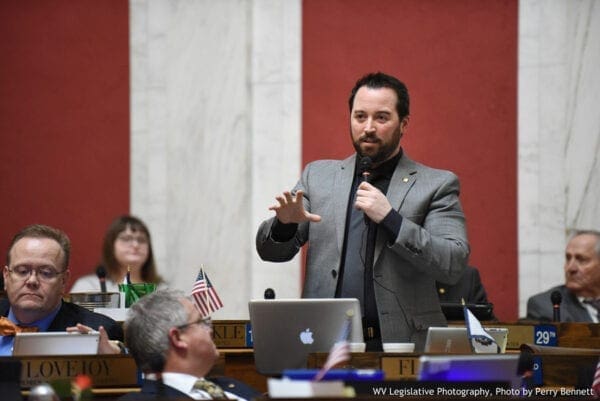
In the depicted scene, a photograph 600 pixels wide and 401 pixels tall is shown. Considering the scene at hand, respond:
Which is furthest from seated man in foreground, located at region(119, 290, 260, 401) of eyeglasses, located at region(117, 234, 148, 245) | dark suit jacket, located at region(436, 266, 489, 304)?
eyeglasses, located at region(117, 234, 148, 245)

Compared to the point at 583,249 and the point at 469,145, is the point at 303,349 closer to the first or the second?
the point at 583,249

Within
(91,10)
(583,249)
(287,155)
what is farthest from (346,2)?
(583,249)

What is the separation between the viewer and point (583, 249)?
7.48 metres

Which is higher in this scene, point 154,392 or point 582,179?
point 582,179

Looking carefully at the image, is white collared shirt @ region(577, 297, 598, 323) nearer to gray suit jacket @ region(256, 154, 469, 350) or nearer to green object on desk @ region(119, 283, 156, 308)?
gray suit jacket @ region(256, 154, 469, 350)

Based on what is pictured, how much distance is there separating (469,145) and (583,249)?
46.7 inches

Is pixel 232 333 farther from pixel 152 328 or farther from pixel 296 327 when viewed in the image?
pixel 152 328

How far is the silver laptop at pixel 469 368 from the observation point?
311cm

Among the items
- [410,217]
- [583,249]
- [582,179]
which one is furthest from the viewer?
[582,179]

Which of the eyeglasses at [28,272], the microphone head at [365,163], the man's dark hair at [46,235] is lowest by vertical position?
the eyeglasses at [28,272]

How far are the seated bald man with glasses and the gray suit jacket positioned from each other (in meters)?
0.77

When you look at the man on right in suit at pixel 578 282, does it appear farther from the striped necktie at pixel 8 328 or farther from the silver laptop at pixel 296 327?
the striped necktie at pixel 8 328

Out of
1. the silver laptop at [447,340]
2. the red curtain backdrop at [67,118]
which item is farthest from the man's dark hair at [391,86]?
the red curtain backdrop at [67,118]

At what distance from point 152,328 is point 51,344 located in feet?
1.18
